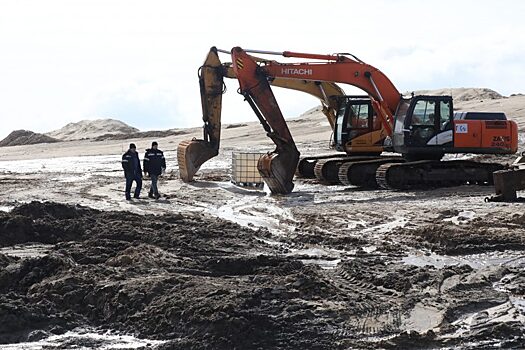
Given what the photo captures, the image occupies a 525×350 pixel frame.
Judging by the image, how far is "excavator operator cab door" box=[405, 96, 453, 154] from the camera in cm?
2209

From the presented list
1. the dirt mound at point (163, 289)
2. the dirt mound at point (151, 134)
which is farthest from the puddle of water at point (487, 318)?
the dirt mound at point (151, 134)

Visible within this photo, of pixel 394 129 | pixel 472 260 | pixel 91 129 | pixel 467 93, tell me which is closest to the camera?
pixel 472 260

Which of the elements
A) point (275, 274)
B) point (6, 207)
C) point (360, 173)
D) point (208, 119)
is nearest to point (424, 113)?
point (360, 173)

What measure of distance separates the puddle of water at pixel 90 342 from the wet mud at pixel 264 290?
122 millimetres

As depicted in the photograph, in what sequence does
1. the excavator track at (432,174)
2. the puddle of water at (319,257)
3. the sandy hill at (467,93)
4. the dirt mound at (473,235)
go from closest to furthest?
the puddle of water at (319,257) < the dirt mound at (473,235) < the excavator track at (432,174) < the sandy hill at (467,93)

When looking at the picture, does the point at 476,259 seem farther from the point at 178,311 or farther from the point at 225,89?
the point at 225,89

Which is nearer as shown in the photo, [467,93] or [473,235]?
[473,235]

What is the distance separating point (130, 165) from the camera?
21234mm

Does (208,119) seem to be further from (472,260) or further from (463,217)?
(472,260)

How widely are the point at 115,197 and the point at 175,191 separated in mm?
1891

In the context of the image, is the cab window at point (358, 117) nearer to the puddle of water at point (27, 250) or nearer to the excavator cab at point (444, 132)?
the excavator cab at point (444, 132)

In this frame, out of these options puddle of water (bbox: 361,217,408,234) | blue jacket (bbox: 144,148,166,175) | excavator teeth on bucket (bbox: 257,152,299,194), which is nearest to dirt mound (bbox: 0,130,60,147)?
blue jacket (bbox: 144,148,166,175)

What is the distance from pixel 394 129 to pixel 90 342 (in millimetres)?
15171

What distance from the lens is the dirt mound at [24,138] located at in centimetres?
5744
